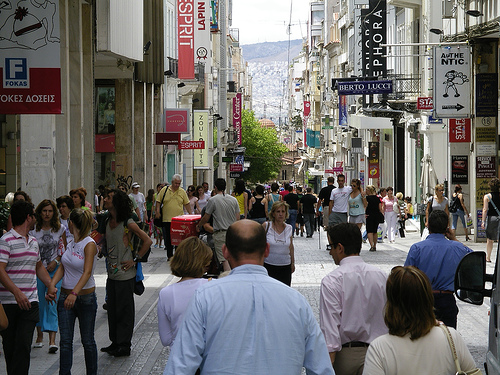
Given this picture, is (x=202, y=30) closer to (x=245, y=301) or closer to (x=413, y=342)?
(x=413, y=342)

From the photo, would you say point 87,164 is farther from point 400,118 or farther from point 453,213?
point 400,118

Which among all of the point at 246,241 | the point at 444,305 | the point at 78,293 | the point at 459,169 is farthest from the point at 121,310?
the point at 459,169

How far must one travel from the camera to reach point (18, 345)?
26.2 ft

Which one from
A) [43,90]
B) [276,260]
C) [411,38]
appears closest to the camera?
[276,260]

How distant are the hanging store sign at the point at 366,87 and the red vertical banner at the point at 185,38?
1275cm

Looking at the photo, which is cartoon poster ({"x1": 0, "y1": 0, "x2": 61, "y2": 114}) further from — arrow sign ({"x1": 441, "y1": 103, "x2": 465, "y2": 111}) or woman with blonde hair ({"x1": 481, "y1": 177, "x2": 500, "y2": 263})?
arrow sign ({"x1": 441, "y1": 103, "x2": 465, "y2": 111})

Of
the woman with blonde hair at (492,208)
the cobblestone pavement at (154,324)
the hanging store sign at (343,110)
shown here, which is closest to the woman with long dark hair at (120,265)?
the cobblestone pavement at (154,324)

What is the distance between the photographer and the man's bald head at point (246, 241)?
4434mm

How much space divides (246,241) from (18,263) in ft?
13.8

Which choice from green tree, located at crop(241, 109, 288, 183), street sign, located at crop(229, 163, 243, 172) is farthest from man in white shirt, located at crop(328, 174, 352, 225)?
green tree, located at crop(241, 109, 288, 183)

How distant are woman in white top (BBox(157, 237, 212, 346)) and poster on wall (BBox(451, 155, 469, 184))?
23220mm

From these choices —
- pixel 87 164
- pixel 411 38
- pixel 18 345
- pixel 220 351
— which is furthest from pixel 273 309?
pixel 411 38

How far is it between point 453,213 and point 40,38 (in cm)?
1236

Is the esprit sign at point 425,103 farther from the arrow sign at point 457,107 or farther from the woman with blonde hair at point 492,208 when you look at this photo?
the woman with blonde hair at point 492,208
